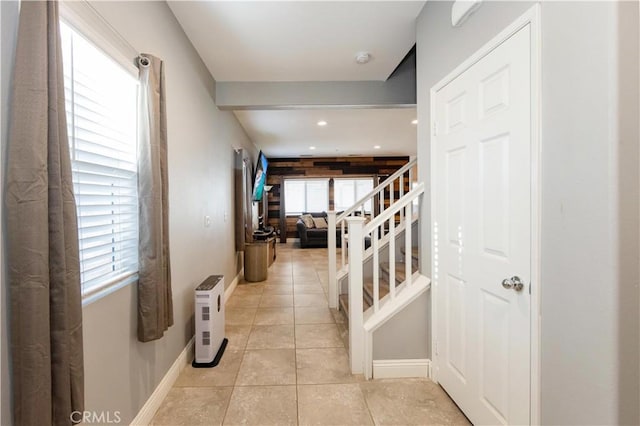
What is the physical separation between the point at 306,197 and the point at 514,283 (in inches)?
326

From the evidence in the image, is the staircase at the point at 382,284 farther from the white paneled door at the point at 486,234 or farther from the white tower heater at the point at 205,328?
the white tower heater at the point at 205,328

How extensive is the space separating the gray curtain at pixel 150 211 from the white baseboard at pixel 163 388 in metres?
0.45

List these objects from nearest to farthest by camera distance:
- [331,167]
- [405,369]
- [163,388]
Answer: [163,388] → [405,369] → [331,167]

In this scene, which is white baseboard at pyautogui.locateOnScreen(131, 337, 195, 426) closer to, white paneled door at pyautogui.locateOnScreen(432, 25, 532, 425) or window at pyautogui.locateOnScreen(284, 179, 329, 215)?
white paneled door at pyautogui.locateOnScreen(432, 25, 532, 425)

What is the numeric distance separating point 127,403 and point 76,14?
1804 millimetres

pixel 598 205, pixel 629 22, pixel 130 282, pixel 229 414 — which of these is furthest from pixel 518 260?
pixel 130 282

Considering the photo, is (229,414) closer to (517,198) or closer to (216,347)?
(216,347)

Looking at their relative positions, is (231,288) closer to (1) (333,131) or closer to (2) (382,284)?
(2) (382,284)

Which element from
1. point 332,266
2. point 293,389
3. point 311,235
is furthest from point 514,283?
point 311,235

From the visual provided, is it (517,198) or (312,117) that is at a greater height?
(312,117)

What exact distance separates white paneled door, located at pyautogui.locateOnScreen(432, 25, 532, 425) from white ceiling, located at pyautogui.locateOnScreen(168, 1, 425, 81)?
796 millimetres

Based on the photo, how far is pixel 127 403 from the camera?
149 centimetres

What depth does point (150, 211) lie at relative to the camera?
1.55m

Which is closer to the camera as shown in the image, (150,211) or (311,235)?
(150,211)
